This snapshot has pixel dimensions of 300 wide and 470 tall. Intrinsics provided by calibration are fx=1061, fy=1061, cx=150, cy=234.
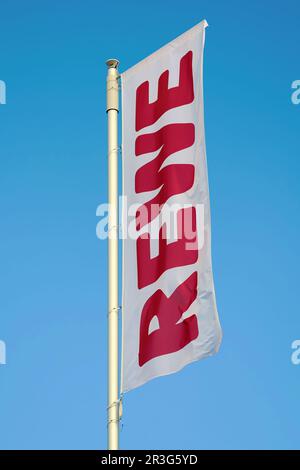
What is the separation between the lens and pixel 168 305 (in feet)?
44.0

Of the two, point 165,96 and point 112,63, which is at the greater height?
point 112,63

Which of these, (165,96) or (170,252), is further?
(165,96)

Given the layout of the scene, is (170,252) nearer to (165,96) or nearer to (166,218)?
(166,218)

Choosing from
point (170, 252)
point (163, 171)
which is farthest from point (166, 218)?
point (163, 171)

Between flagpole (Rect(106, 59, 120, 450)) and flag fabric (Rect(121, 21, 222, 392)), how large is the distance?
6.1 inches

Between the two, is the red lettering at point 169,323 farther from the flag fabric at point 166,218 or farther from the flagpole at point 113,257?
the flagpole at point 113,257

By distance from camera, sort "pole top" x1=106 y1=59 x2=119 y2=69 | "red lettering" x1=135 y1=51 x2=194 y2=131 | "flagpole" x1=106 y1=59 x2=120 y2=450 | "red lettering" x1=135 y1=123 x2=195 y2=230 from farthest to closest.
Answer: "pole top" x1=106 y1=59 x2=119 y2=69 < "red lettering" x1=135 y1=51 x2=194 y2=131 < "red lettering" x1=135 y1=123 x2=195 y2=230 < "flagpole" x1=106 y1=59 x2=120 y2=450

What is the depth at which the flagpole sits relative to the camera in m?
13.5

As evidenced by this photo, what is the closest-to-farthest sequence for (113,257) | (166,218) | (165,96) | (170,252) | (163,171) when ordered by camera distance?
(170,252) < (166,218) < (163,171) < (113,257) < (165,96)

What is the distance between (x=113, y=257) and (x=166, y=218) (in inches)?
39.0

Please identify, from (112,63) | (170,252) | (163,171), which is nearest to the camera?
(170,252)

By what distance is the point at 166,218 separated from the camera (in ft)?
45.1

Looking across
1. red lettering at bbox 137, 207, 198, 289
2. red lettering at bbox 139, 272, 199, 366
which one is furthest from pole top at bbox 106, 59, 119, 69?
red lettering at bbox 139, 272, 199, 366

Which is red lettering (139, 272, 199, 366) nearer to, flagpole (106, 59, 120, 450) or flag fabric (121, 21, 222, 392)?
flag fabric (121, 21, 222, 392)
